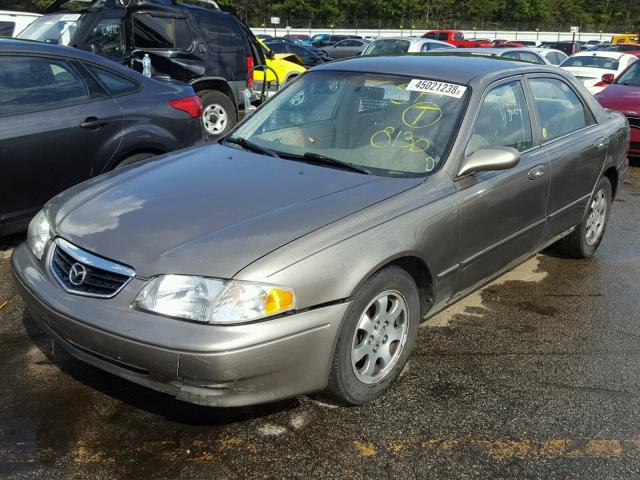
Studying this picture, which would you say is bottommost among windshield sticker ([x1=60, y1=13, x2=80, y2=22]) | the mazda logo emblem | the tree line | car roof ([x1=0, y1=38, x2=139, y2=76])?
the mazda logo emblem

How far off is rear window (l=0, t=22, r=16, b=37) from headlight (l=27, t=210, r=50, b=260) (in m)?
11.4

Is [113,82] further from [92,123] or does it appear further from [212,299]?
[212,299]

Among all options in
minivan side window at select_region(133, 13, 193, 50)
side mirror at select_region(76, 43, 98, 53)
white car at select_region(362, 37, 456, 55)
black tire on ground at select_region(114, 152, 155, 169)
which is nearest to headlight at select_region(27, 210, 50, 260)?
black tire on ground at select_region(114, 152, 155, 169)

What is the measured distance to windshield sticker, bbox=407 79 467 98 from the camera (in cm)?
371

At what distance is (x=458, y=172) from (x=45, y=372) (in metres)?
2.43

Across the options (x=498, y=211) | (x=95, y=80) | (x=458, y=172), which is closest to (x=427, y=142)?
(x=458, y=172)

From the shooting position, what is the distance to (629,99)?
892cm

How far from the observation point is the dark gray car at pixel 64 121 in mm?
4559

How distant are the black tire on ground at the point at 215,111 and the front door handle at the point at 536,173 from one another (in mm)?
5962

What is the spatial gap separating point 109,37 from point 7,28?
5721mm

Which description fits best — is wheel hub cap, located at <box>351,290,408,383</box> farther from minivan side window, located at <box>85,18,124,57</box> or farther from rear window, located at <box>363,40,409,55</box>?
rear window, located at <box>363,40,409,55</box>

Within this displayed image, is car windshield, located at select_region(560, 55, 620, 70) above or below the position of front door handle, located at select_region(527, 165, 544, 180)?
above

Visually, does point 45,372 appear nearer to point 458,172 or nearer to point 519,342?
point 458,172

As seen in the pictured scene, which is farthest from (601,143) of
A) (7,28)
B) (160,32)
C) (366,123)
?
(7,28)
